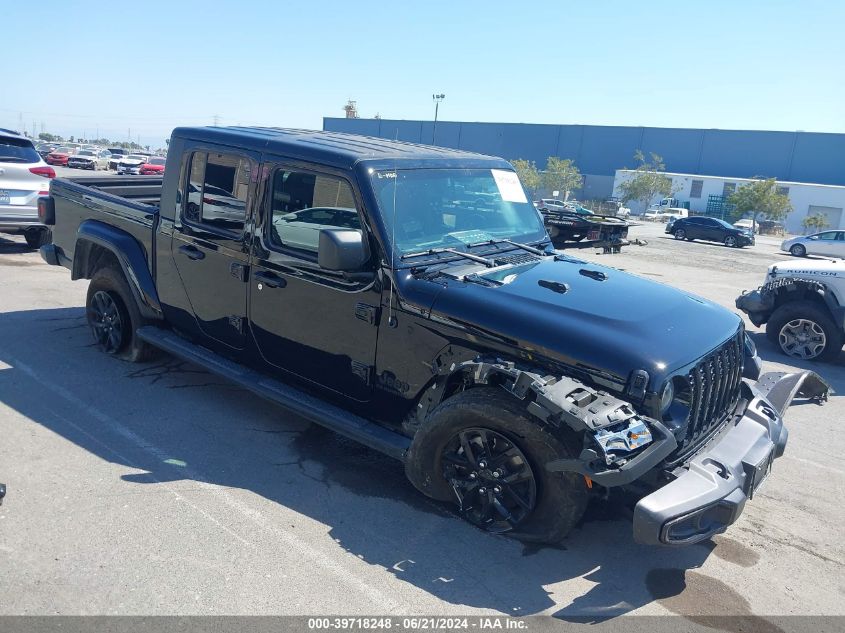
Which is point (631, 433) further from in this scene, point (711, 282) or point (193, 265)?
point (711, 282)

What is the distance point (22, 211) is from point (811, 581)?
10943mm

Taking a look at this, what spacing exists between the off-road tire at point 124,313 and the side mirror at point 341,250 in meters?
2.60

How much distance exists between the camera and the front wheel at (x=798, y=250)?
1094 inches

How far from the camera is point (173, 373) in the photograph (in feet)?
20.2

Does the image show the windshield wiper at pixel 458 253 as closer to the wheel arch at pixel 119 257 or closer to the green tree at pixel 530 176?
the wheel arch at pixel 119 257

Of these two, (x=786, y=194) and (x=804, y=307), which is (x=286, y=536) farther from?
(x=786, y=194)

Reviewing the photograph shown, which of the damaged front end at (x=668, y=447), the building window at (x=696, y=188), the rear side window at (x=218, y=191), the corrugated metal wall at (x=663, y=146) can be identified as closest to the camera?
the damaged front end at (x=668, y=447)

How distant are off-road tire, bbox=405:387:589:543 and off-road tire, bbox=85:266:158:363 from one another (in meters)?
3.16

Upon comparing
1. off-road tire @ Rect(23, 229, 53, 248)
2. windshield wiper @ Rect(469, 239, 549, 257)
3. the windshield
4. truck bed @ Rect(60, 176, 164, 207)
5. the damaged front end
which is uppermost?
the windshield

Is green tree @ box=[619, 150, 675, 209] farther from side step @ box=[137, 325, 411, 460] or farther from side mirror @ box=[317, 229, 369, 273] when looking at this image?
side mirror @ box=[317, 229, 369, 273]

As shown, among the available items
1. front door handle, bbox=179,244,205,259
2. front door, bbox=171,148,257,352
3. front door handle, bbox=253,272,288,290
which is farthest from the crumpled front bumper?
front door handle, bbox=179,244,205,259

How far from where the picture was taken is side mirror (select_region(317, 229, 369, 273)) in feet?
12.9

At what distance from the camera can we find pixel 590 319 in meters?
3.73

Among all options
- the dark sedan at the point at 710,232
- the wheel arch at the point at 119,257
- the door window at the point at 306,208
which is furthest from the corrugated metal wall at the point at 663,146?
the door window at the point at 306,208
